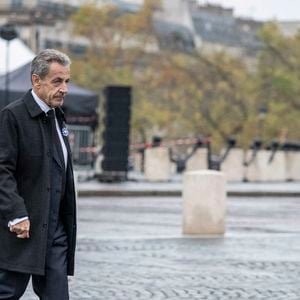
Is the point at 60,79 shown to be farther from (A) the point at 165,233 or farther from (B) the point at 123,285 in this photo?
(A) the point at 165,233

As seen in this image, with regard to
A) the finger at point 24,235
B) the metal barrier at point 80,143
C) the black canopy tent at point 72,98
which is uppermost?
the black canopy tent at point 72,98

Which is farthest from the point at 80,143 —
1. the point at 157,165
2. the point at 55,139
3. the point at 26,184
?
the point at 26,184

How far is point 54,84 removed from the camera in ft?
23.8

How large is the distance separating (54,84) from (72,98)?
2288cm

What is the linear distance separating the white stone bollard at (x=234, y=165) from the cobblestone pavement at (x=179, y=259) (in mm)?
19865

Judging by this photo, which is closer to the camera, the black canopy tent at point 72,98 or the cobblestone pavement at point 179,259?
the cobblestone pavement at point 179,259

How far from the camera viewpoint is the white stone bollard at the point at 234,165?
4216 centimetres

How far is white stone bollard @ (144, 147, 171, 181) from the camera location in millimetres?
38406

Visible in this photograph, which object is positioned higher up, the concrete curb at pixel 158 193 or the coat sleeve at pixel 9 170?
the coat sleeve at pixel 9 170

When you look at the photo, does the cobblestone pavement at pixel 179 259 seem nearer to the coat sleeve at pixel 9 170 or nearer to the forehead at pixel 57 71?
the coat sleeve at pixel 9 170

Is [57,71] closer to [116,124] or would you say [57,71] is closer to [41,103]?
[41,103]

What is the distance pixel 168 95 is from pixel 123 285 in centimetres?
6780

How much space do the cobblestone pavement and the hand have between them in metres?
3.54

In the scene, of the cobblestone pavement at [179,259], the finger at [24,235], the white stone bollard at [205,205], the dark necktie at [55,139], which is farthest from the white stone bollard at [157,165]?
the finger at [24,235]
